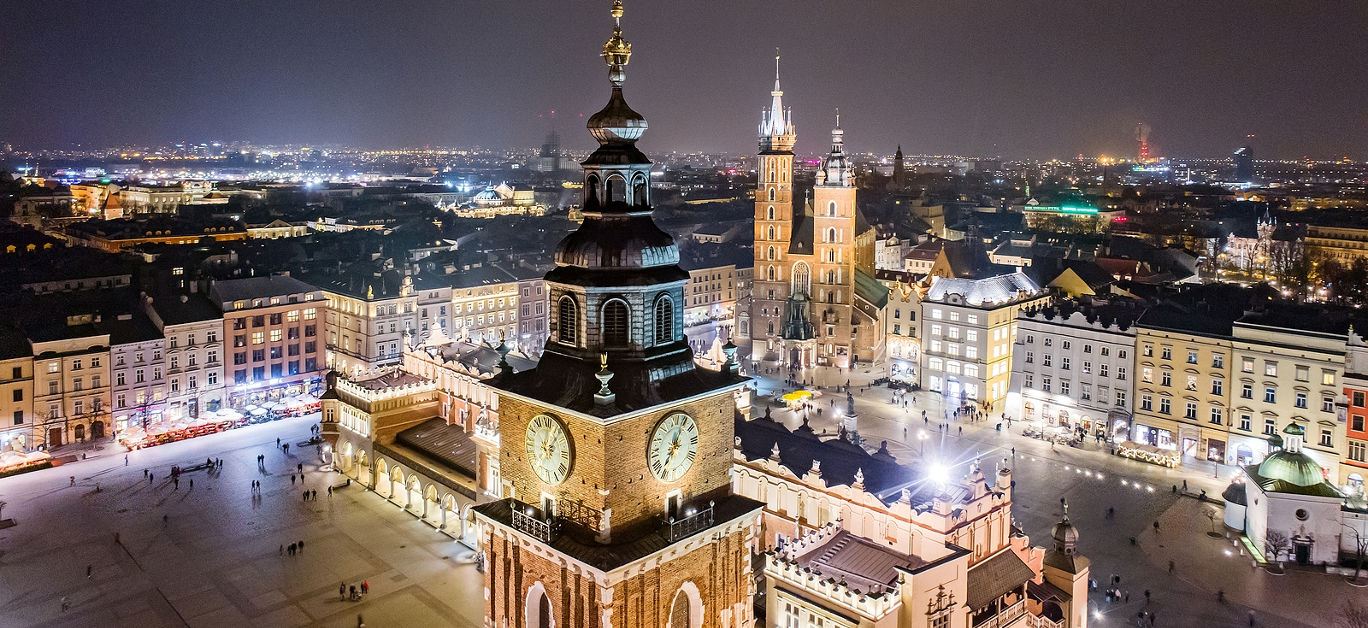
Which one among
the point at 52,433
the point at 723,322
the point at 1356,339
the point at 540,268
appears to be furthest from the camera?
the point at 723,322

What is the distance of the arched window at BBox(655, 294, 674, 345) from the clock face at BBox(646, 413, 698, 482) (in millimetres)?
1876

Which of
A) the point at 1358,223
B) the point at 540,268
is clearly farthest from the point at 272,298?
the point at 1358,223

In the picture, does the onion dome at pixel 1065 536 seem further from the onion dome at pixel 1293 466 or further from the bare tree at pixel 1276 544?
the onion dome at pixel 1293 466

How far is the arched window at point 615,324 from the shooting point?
22016 mm

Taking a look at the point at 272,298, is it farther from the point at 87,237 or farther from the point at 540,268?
the point at 87,237

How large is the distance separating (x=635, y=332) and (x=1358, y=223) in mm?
148364

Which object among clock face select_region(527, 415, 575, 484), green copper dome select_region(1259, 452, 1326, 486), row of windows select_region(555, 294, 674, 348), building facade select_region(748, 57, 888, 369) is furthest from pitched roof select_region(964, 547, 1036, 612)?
building facade select_region(748, 57, 888, 369)

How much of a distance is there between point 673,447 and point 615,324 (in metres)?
3.09

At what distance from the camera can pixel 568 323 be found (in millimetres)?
22453

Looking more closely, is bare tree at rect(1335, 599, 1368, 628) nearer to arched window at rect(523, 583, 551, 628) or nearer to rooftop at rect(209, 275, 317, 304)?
arched window at rect(523, 583, 551, 628)

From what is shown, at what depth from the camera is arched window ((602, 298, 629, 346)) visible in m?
22.0

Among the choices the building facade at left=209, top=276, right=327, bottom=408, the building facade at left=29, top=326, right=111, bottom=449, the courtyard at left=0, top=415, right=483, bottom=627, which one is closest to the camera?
the courtyard at left=0, top=415, right=483, bottom=627

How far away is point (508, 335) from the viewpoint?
9494 centimetres

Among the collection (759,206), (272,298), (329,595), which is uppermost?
(759,206)
